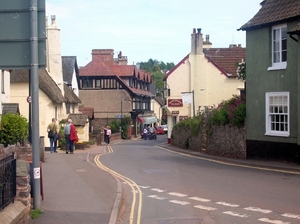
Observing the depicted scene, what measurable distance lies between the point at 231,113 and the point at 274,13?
18.6 feet

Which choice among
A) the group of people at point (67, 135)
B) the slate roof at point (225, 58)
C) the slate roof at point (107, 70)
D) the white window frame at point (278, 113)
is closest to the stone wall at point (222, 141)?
the white window frame at point (278, 113)

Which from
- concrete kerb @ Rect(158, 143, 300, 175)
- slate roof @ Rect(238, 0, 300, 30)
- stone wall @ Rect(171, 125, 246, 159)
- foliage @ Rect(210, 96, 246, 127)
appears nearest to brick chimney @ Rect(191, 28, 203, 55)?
stone wall @ Rect(171, 125, 246, 159)

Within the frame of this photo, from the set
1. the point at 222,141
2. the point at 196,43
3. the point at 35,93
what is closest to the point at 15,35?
the point at 35,93

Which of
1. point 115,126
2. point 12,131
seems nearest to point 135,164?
point 12,131

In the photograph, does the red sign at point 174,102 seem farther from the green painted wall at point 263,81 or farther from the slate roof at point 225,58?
the green painted wall at point 263,81

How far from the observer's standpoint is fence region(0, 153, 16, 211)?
909 centimetres

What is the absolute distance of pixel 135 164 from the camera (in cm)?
2372

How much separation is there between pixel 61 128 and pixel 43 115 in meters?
1.67

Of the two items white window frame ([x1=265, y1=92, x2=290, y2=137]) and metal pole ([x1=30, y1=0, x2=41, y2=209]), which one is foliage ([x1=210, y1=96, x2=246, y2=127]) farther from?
metal pole ([x1=30, y1=0, x2=41, y2=209])

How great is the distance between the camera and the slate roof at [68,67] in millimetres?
51344

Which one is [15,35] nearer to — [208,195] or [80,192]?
[80,192]

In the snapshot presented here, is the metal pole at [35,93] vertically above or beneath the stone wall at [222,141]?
above

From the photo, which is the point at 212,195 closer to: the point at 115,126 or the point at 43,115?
the point at 43,115

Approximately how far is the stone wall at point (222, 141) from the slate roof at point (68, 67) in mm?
19952
